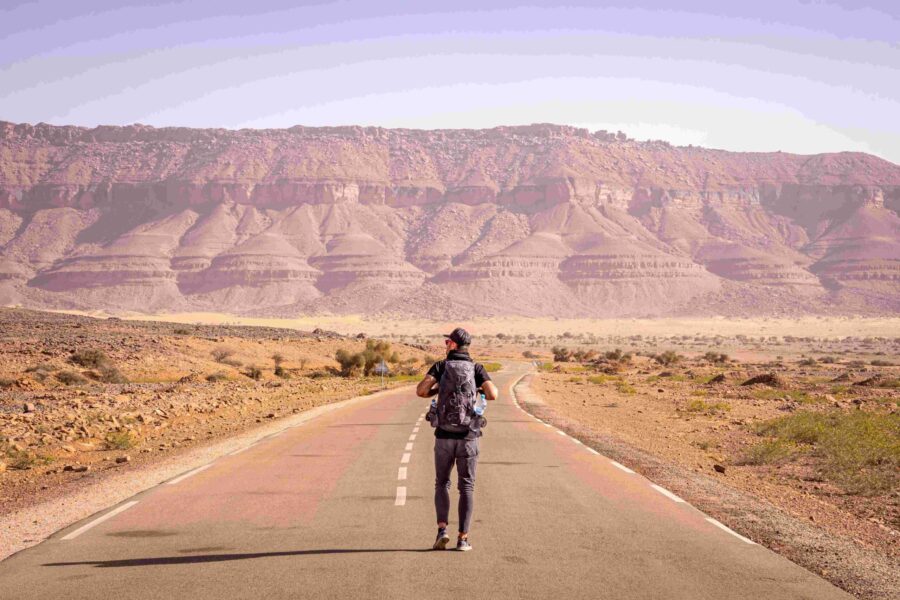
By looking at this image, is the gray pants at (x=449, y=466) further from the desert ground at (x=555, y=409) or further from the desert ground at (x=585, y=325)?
the desert ground at (x=585, y=325)

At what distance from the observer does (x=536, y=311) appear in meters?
153

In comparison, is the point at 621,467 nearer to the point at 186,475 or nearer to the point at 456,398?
the point at 186,475

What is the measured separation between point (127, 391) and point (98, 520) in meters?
22.8

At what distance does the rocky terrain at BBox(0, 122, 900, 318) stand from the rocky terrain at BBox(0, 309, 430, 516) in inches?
3456

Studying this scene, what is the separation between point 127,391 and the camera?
32.6 m

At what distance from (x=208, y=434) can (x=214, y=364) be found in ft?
90.0

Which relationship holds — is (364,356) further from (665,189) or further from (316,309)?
(665,189)

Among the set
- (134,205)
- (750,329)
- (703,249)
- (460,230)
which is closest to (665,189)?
(703,249)

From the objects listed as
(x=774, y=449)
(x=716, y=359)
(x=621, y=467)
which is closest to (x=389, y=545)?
(x=621, y=467)

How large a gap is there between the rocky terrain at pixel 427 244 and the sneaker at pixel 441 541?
138m

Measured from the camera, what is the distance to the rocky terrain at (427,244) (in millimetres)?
155250

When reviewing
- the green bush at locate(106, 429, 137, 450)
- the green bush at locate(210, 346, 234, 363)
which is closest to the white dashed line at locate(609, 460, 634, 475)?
the green bush at locate(106, 429, 137, 450)

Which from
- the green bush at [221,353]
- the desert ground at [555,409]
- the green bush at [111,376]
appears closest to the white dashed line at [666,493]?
the desert ground at [555,409]

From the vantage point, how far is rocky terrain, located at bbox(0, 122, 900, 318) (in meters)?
155
